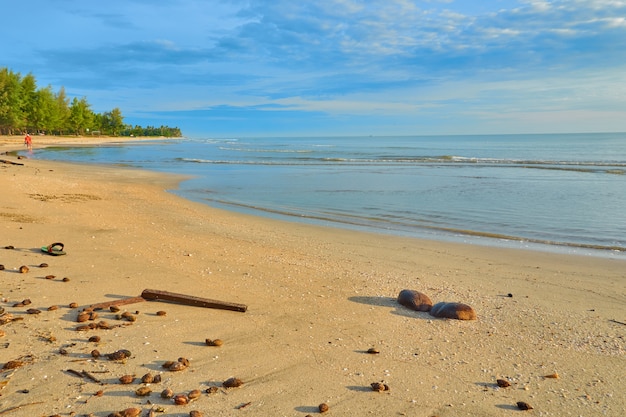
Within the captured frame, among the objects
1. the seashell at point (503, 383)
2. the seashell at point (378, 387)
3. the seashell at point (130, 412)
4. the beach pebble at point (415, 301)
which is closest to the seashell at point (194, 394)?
the seashell at point (130, 412)

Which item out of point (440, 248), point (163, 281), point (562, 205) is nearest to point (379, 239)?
point (440, 248)

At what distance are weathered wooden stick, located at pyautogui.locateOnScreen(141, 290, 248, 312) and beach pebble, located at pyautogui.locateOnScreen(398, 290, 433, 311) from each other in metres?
1.75

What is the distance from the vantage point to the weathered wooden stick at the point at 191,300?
185 inches

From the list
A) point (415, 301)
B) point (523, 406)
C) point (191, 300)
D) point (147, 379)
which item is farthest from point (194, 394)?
point (415, 301)

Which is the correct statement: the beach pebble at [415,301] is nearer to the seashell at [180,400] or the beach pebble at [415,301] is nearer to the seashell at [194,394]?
the seashell at [194,394]

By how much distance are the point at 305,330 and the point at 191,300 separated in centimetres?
127

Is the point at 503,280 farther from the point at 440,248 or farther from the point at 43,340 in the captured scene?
the point at 43,340

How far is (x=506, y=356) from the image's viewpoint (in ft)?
12.7

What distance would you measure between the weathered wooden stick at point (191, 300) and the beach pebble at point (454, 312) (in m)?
2.00

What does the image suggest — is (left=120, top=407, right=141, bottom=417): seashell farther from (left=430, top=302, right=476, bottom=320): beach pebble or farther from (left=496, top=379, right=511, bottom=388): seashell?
(left=430, top=302, right=476, bottom=320): beach pebble

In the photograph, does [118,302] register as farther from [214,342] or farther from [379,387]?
[379,387]

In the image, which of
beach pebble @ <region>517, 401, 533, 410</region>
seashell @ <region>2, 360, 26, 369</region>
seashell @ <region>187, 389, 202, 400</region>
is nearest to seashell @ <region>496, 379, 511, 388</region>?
beach pebble @ <region>517, 401, 533, 410</region>

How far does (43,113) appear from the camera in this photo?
3201 inches

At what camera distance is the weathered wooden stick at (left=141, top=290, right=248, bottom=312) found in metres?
4.69
